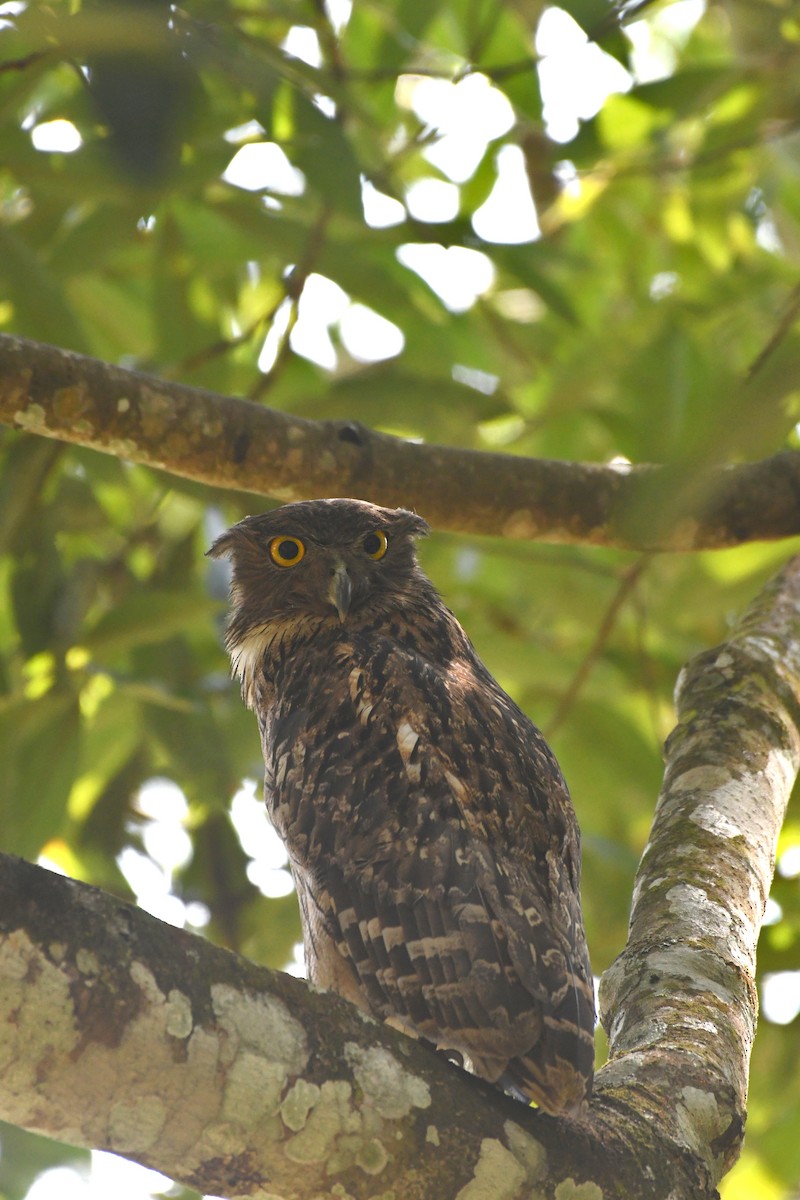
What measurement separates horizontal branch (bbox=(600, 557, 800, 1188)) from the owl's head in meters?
0.91

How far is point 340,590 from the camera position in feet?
11.6

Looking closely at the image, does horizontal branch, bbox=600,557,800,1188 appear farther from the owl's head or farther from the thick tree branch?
the owl's head

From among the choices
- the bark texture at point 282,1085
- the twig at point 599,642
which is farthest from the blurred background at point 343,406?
the bark texture at point 282,1085

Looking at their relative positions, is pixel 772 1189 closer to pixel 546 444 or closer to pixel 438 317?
pixel 546 444

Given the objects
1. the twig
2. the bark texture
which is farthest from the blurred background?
the bark texture

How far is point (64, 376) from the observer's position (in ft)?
9.91

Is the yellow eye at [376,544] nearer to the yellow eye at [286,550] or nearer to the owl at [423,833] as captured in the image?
→ the owl at [423,833]

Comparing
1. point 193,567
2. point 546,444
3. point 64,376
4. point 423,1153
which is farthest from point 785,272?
point 423,1153

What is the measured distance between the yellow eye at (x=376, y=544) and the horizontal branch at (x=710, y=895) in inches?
37.7

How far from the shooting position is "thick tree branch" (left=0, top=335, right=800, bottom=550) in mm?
3043

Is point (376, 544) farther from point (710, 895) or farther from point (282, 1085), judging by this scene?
point (282, 1085)

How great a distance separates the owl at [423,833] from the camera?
2484 millimetres

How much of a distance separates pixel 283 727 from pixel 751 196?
3.92 meters

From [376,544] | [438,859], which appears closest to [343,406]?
[376,544]
